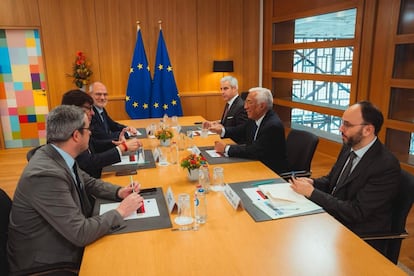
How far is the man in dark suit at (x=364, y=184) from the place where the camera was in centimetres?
183

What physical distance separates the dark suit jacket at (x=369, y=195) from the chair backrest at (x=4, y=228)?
1.63m

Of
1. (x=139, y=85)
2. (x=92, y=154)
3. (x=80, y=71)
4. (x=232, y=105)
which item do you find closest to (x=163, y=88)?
(x=139, y=85)

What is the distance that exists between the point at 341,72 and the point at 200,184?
3.74 meters

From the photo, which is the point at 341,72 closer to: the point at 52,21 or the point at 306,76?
the point at 306,76

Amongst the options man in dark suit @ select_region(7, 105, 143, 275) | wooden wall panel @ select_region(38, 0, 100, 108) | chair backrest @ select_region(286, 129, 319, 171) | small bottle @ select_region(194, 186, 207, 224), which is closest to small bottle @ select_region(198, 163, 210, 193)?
small bottle @ select_region(194, 186, 207, 224)

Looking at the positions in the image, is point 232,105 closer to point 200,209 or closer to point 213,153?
point 213,153

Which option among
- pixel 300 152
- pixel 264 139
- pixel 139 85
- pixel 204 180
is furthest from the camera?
pixel 139 85

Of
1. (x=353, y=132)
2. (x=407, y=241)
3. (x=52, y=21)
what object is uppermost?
(x=52, y=21)

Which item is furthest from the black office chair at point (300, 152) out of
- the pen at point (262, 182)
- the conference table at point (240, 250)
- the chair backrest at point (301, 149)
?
the conference table at point (240, 250)

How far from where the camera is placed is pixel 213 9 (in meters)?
6.62

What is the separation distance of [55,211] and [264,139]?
1783 mm

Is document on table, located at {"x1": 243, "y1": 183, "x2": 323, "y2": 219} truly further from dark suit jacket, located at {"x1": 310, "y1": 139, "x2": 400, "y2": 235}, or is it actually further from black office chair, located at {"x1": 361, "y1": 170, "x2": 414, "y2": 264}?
black office chair, located at {"x1": 361, "y1": 170, "x2": 414, "y2": 264}

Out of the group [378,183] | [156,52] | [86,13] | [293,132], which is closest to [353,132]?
[378,183]

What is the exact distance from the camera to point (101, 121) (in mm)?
3576
